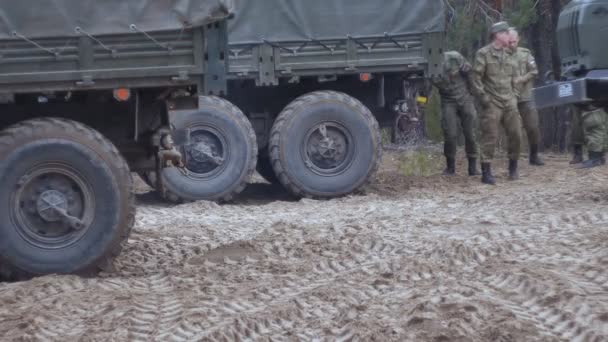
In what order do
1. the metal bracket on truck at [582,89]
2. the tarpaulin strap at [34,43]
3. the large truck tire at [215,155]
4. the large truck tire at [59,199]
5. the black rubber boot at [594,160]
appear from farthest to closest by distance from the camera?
the black rubber boot at [594,160]
the large truck tire at [215,155]
the metal bracket on truck at [582,89]
the tarpaulin strap at [34,43]
the large truck tire at [59,199]

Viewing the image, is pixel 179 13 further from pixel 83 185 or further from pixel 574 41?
pixel 574 41

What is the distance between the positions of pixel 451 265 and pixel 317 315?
1.57m

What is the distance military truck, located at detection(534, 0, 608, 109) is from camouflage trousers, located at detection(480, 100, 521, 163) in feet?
8.41

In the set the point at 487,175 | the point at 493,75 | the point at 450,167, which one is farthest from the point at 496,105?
the point at 450,167

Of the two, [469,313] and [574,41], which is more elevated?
[574,41]

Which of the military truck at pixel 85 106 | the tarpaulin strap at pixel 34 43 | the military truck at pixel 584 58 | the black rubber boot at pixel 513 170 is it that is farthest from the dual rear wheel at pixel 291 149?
the tarpaulin strap at pixel 34 43

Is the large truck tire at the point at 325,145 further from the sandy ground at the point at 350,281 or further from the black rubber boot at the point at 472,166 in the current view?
the black rubber boot at the point at 472,166

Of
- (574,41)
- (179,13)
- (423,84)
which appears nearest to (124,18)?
(179,13)

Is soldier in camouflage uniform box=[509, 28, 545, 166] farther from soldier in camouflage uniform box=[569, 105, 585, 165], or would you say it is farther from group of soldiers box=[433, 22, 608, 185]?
soldier in camouflage uniform box=[569, 105, 585, 165]

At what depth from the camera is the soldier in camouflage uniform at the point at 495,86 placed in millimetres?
12109

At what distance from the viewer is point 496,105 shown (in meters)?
12.2

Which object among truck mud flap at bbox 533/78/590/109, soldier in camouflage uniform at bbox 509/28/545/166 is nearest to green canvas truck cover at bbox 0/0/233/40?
truck mud flap at bbox 533/78/590/109

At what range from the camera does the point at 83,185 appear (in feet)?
21.7

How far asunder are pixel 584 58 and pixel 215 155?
4089 millimetres
